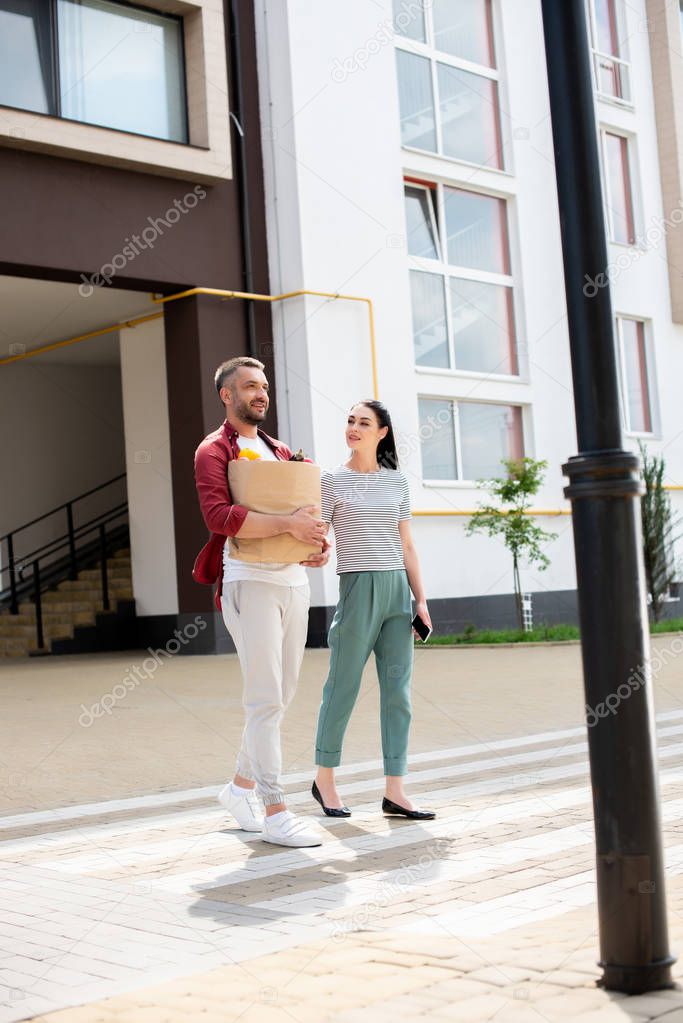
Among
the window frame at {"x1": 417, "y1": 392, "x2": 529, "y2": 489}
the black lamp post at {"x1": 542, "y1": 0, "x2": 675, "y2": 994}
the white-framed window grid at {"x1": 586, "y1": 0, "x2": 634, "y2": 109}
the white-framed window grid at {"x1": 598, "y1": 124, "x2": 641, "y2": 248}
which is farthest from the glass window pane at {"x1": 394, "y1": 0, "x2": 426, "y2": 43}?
the black lamp post at {"x1": 542, "y1": 0, "x2": 675, "y2": 994}

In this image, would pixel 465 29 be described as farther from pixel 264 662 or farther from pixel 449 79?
pixel 264 662

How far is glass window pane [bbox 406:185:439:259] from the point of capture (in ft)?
62.2

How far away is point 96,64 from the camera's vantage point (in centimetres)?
1562

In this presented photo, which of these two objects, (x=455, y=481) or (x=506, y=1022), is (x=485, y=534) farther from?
(x=506, y=1022)

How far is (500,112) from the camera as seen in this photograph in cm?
2075

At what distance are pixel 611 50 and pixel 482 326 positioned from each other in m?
6.89

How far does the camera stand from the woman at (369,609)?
559cm

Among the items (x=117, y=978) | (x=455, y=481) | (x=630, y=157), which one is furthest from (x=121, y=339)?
(x=117, y=978)

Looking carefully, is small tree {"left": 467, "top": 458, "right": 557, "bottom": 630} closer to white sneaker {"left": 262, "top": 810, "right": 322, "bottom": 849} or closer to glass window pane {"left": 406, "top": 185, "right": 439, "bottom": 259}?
glass window pane {"left": 406, "top": 185, "right": 439, "bottom": 259}

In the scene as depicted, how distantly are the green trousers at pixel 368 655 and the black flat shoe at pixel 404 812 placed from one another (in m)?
0.14

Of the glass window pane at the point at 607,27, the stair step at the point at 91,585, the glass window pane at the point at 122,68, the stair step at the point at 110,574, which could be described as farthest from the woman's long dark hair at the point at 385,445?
the glass window pane at the point at 607,27

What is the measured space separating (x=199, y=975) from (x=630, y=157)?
22.1m

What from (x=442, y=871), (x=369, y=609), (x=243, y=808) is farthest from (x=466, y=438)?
(x=442, y=871)

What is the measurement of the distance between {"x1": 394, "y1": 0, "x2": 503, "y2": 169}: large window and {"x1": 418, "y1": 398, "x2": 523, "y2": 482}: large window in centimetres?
404
